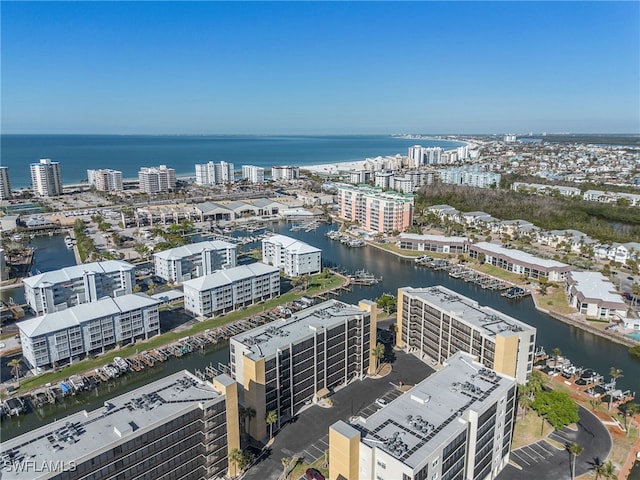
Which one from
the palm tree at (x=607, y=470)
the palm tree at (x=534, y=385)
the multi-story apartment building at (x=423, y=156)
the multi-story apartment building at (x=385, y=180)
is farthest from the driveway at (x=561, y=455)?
the multi-story apartment building at (x=423, y=156)

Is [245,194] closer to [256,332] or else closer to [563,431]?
[256,332]

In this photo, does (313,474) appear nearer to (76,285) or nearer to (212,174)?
(76,285)

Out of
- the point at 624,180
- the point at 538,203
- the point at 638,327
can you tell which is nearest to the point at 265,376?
the point at 638,327

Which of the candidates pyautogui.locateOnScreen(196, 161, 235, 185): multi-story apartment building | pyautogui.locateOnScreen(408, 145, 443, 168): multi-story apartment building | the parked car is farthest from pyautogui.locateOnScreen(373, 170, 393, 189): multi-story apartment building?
the parked car

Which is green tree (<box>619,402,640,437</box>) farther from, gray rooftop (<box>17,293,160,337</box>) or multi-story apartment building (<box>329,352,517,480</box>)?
gray rooftop (<box>17,293,160,337</box>)

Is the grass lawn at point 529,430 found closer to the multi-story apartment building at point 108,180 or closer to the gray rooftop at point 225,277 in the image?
the gray rooftop at point 225,277
